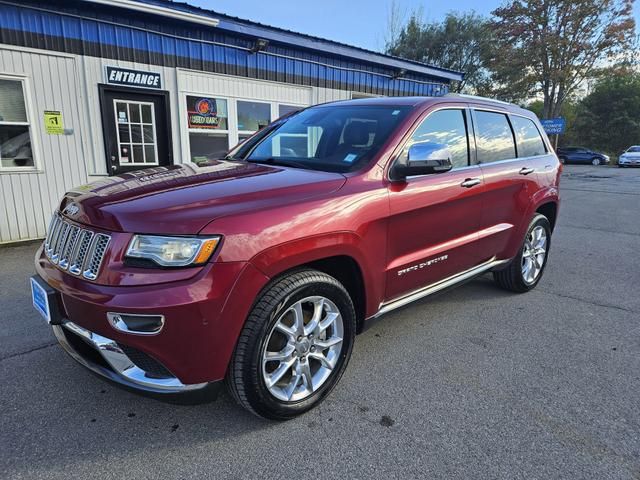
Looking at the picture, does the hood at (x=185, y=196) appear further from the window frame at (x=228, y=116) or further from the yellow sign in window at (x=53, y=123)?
the window frame at (x=228, y=116)

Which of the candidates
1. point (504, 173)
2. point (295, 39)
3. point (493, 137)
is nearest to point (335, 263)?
point (504, 173)

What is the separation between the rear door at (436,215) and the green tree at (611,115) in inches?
1792

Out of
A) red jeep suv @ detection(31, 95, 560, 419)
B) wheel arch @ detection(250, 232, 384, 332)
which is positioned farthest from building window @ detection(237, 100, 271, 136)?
wheel arch @ detection(250, 232, 384, 332)

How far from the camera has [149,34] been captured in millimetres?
7246

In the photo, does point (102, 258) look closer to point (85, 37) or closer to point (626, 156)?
point (85, 37)

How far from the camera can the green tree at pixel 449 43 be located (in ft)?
111

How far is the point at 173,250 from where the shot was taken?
6.38 ft

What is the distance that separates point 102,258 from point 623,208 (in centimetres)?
1252

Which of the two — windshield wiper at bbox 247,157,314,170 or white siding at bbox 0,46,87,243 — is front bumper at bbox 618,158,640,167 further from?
windshield wiper at bbox 247,157,314,170

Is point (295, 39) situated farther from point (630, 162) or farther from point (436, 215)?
point (630, 162)

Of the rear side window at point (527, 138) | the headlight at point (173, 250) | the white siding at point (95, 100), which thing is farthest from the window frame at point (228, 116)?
the headlight at point (173, 250)

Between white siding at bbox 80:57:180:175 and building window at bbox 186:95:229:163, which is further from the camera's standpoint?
building window at bbox 186:95:229:163

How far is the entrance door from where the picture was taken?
7129 mm

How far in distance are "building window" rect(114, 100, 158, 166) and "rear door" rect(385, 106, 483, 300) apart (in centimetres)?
605
